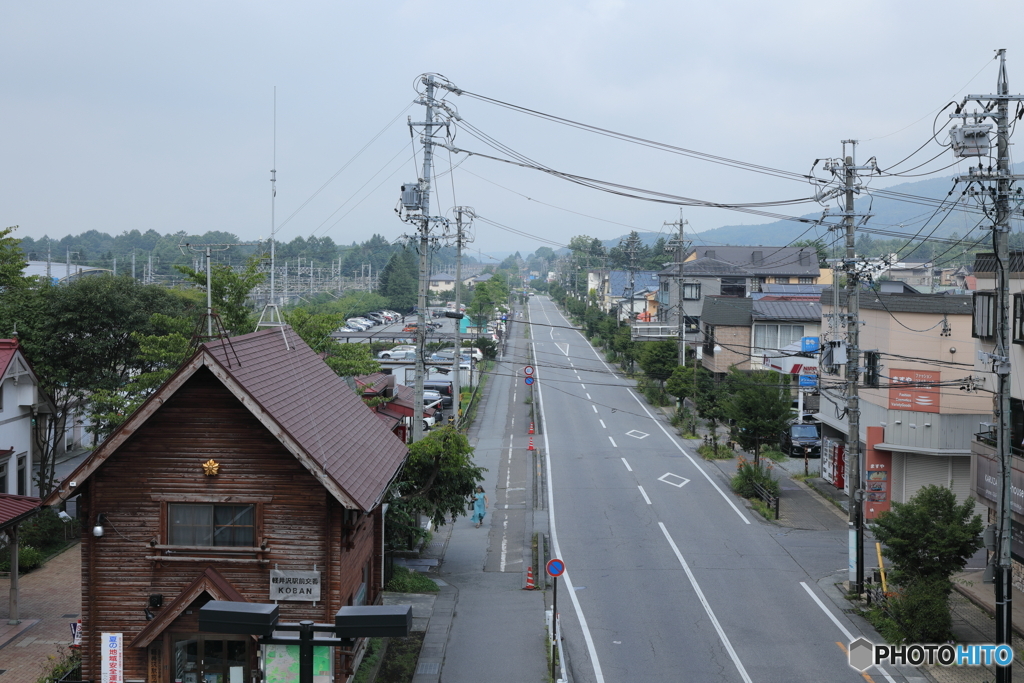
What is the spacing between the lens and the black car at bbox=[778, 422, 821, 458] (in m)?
40.2

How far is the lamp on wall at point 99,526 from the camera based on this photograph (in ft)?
46.8

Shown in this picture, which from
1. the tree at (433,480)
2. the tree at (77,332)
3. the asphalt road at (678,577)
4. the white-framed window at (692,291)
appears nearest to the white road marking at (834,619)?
the asphalt road at (678,577)

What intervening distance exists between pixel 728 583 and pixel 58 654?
634 inches

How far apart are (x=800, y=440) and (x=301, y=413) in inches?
1202

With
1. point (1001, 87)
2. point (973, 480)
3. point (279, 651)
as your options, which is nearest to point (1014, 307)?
point (973, 480)

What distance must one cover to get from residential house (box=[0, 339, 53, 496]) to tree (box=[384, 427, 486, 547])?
Result: 41.0ft

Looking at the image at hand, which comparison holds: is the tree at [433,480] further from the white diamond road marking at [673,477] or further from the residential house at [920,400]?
the white diamond road marking at [673,477]

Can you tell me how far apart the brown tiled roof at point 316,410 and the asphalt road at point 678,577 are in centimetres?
595

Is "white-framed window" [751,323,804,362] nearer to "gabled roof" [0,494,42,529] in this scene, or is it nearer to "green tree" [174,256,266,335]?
"green tree" [174,256,266,335]

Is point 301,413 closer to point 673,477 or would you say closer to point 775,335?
point 673,477

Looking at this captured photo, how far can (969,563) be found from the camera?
81.4 feet

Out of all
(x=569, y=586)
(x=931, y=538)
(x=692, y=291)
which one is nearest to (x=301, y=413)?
(x=569, y=586)

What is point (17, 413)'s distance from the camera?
88.9 feet

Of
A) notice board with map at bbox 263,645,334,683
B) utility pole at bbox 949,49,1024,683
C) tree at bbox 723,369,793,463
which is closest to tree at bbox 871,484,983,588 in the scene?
utility pole at bbox 949,49,1024,683
